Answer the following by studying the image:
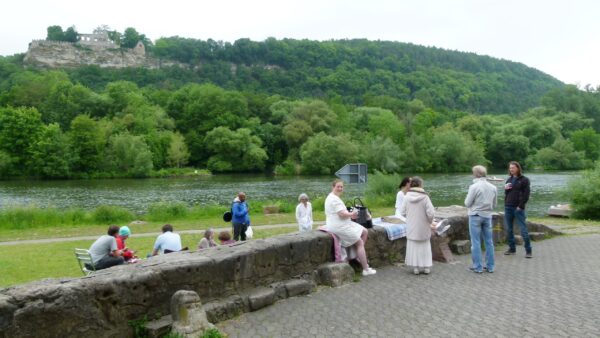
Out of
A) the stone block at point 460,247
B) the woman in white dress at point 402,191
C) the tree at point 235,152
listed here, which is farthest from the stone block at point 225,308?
the tree at point 235,152

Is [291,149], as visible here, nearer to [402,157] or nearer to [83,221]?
[402,157]

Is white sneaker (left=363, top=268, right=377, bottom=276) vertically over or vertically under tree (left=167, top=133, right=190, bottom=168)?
under

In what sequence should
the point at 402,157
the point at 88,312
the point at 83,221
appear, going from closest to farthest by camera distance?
the point at 88,312
the point at 83,221
the point at 402,157

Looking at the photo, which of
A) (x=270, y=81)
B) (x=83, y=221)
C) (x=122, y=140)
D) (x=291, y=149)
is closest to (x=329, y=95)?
(x=270, y=81)

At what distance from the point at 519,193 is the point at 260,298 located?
6.03 meters

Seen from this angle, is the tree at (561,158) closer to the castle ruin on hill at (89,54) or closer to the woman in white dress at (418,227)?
the woman in white dress at (418,227)

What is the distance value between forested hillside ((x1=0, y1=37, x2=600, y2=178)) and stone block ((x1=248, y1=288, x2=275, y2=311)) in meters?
57.9

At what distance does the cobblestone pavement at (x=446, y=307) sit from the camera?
18.2ft

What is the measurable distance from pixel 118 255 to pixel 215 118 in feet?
255

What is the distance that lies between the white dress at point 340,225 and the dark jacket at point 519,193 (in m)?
3.78

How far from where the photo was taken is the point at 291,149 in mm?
76375

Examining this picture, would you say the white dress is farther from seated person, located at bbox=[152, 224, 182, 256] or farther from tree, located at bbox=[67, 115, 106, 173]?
tree, located at bbox=[67, 115, 106, 173]


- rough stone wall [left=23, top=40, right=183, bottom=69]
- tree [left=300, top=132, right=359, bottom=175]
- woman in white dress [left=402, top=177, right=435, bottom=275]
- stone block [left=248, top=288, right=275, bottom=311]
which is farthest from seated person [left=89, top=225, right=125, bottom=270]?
rough stone wall [left=23, top=40, right=183, bottom=69]

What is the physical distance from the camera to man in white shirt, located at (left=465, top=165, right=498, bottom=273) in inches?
333
